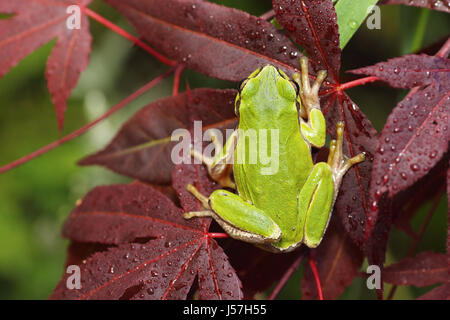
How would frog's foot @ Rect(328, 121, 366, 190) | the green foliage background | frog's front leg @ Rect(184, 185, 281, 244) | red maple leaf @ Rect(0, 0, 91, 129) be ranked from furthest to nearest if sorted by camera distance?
the green foliage background
red maple leaf @ Rect(0, 0, 91, 129)
frog's front leg @ Rect(184, 185, 281, 244)
frog's foot @ Rect(328, 121, 366, 190)

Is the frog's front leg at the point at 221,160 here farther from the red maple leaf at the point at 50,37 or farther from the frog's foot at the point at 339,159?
the red maple leaf at the point at 50,37

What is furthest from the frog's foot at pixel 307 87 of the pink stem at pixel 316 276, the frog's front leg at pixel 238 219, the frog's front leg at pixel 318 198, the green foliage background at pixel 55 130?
the green foliage background at pixel 55 130

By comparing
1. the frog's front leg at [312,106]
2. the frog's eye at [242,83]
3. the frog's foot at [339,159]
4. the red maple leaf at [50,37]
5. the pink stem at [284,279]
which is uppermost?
the red maple leaf at [50,37]

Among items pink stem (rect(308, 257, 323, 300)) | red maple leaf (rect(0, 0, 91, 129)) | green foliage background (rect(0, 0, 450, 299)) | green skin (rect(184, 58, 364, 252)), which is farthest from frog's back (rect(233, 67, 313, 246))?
green foliage background (rect(0, 0, 450, 299))

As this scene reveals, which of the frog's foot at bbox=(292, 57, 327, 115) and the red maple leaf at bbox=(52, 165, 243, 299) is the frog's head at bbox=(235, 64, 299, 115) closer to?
the frog's foot at bbox=(292, 57, 327, 115)

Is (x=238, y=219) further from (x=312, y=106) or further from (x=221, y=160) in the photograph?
(x=312, y=106)

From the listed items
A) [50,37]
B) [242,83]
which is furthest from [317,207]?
[50,37]

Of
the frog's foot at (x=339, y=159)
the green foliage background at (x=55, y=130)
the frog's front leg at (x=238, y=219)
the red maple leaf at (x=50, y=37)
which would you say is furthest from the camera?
the green foliage background at (x=55, y=130)
